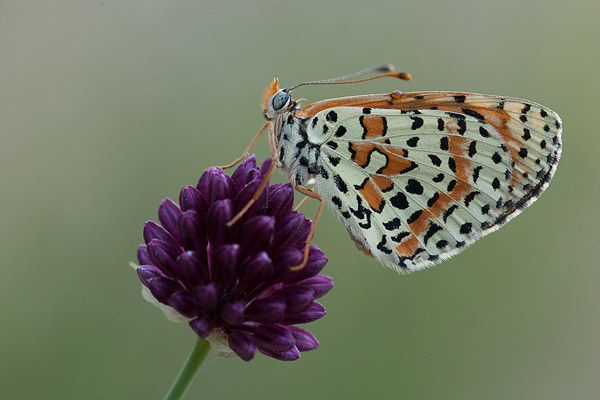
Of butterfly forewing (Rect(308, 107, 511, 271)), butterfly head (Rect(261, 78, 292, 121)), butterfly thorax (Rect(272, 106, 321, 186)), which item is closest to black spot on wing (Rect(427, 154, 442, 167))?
butterfly forewing (Rect(308, 107, 511, 271))

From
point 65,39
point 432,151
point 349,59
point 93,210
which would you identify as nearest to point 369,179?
point 432,151

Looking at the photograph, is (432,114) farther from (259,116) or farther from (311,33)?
(311,33)

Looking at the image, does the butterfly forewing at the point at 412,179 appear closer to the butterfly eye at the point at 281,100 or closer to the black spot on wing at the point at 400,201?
the black spot on wing at the point at 400,201

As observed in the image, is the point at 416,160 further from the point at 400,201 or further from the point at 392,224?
the point at 392,224

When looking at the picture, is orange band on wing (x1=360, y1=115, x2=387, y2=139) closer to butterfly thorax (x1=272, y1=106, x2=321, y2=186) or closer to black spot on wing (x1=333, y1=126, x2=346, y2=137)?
black spot on wing (x1=333, y1=126, x2=346, y2=137)

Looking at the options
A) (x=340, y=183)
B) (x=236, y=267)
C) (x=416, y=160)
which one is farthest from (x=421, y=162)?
(x=236, y=267)

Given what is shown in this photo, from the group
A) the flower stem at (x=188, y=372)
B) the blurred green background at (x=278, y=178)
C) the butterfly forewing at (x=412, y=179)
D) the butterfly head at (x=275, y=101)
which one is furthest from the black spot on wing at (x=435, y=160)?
the blurred green background at (x=278, y=178)
